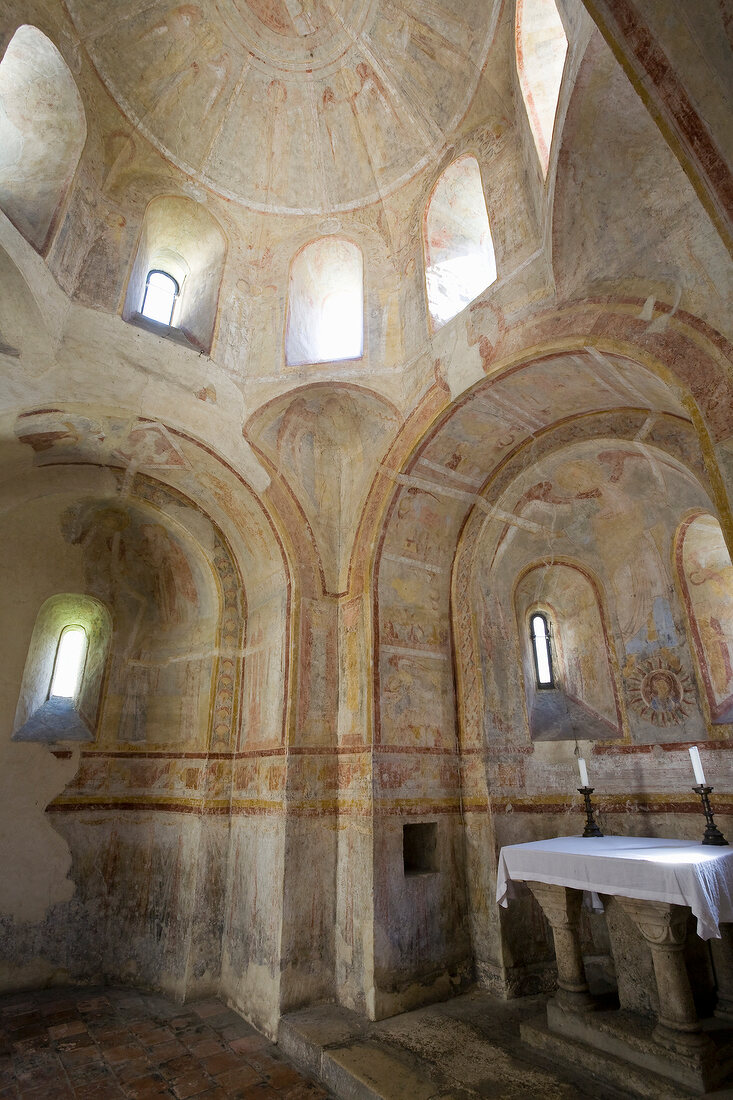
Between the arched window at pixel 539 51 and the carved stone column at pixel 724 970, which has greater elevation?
the arched window at pixel 539 51

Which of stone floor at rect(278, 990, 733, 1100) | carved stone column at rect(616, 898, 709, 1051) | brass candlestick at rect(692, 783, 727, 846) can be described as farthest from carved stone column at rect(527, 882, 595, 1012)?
brass candlestick at rect(692, 783, 727, 846)

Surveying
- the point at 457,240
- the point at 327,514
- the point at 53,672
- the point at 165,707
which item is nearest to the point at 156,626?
the point at 165,707

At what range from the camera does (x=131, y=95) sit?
7832mm

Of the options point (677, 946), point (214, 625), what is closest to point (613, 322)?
point (677, 946)

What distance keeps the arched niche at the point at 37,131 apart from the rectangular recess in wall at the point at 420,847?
7.98 m

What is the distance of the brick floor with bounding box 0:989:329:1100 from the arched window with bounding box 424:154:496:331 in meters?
8.65

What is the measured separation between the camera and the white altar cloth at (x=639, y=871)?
14.0ft

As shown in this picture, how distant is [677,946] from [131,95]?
11186 millimetres

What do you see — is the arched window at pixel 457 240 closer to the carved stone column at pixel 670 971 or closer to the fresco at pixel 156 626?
the fresco at pixel 156 626

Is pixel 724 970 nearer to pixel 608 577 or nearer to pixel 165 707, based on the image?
pixel 608 577

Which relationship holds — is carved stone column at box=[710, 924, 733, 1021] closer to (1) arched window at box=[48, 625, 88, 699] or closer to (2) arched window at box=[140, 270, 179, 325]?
(1) arched window at box=[48, 625, 88, 699]

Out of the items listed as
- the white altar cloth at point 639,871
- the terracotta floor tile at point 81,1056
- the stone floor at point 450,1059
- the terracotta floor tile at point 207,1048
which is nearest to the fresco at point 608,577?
the white altar cloth at point 639,871

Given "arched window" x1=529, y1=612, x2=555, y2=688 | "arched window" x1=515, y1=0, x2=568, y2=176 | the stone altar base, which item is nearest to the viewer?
the stone altar base

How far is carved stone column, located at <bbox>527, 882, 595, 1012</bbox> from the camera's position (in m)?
5.30
